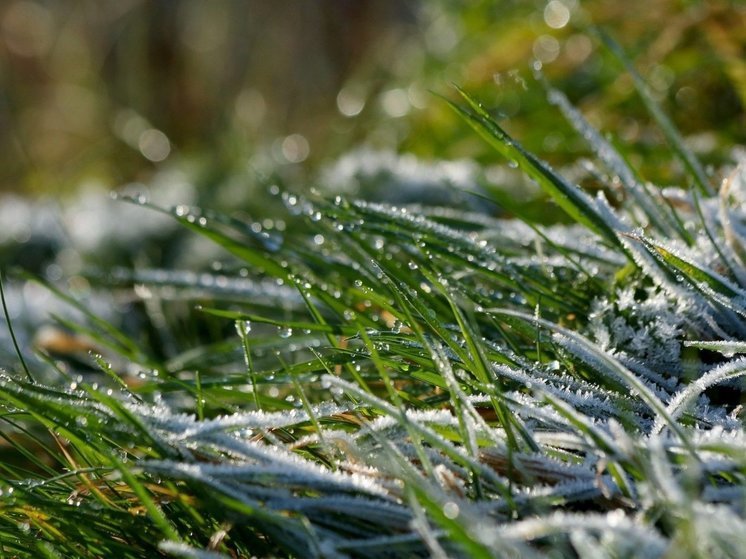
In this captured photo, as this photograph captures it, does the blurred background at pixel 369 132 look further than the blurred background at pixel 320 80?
No

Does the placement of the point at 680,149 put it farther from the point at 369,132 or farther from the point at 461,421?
the point at 369,132

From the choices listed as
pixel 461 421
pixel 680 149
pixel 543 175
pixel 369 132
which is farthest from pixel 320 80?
pixel 461 421

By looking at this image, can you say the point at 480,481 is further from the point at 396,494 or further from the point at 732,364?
the point at 732,364

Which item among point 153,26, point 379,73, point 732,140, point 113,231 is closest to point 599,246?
point 732,140

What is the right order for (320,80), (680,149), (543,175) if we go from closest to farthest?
(543,175), (680,149), (320,80)

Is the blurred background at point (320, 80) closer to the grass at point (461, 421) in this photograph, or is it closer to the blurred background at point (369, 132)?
the blurred background at point (369, 132)

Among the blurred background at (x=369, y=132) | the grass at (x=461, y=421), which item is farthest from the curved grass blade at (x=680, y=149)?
the blurred background at (x=369, y=132)

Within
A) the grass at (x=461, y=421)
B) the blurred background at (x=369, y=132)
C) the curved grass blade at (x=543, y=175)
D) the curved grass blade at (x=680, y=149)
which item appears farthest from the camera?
the blurred background at (x=369, y=132)

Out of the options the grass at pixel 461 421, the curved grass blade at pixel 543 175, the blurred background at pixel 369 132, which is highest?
the blurred background at pixel 369 132

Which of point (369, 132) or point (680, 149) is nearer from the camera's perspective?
point (680, 149)
